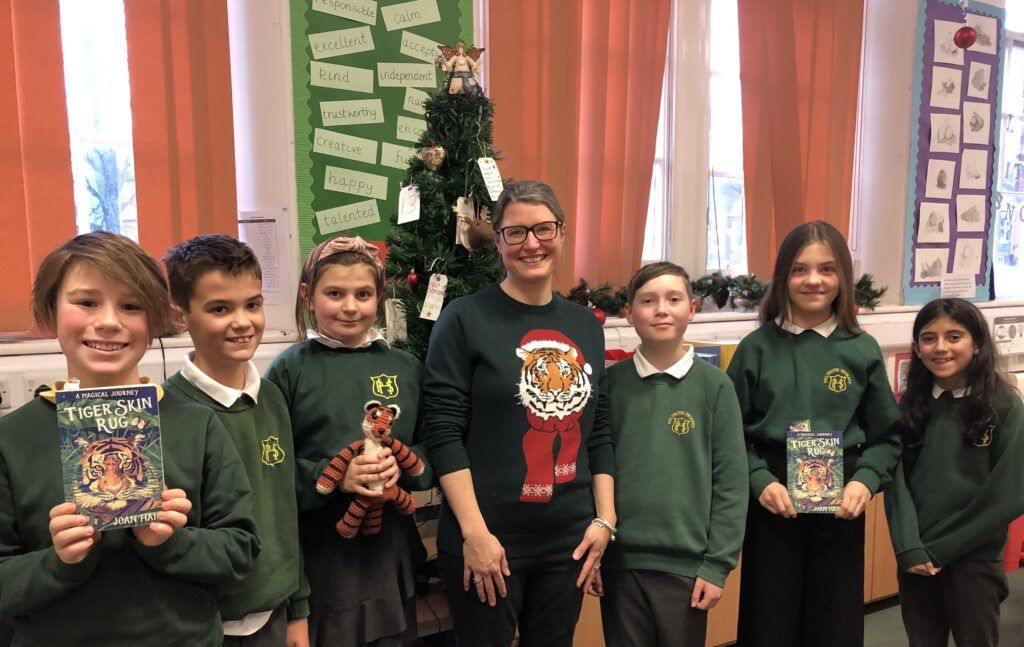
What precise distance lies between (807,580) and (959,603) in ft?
1.51

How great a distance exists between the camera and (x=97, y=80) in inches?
84.4

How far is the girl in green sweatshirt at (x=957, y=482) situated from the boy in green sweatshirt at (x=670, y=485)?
2.10 feet

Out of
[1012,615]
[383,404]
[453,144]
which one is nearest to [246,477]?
[383,404]

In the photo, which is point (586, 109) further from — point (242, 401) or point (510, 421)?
point (242, 401)

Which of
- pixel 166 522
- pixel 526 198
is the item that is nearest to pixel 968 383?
pixel 526 198

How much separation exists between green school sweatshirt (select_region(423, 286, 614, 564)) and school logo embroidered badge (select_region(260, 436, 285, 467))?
314 mm

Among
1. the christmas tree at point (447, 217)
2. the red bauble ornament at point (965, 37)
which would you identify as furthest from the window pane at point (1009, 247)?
the christmas tree at point (447, 217)

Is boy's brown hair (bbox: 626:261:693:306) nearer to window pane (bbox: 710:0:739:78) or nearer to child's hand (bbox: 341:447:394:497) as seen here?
child's hand (bbox: 341:447:394:497)

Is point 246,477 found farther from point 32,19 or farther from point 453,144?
point 32,19

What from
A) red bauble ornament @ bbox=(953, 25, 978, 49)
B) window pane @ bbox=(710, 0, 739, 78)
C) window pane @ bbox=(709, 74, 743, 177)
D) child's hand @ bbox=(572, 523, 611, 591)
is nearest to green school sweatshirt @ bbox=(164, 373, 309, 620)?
child's hand @ bbox=(572, 523, 611, 591)

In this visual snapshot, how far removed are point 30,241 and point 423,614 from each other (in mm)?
1752

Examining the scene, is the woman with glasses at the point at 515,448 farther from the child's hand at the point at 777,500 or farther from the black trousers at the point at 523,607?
the child's hand at the point at 777,500

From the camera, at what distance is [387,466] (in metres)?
1.31

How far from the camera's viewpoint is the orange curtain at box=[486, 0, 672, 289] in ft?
8.90
